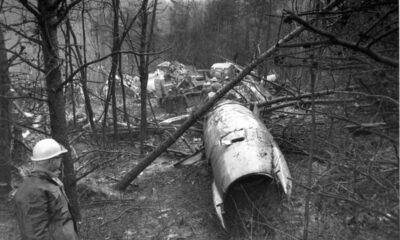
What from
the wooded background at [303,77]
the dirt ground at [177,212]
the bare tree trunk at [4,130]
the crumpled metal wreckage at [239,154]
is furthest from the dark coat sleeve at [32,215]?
the bare tree trunk at [4,130]

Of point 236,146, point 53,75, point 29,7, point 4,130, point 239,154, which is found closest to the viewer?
point 29,7

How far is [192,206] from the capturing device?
7465 millimetres

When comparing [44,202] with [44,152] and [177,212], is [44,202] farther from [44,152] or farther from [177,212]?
[177,212]

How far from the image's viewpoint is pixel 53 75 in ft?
17.1

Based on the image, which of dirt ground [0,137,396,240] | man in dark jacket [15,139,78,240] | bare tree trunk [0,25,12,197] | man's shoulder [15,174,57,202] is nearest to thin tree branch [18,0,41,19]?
man in dark jacket [15,139,78,240]

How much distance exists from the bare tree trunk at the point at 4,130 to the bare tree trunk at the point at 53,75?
2.04 m

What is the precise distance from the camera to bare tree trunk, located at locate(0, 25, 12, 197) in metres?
7.10

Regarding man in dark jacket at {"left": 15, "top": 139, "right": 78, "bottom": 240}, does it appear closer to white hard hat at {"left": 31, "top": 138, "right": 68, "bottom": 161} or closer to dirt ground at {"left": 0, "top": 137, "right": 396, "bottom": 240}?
white hard hat at {"left": 31, "top": 138, "right": 68, "bottom": 161}

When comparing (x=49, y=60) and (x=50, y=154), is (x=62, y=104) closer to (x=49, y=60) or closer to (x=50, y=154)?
(x=49, y=60)

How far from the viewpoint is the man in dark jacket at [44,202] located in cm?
376

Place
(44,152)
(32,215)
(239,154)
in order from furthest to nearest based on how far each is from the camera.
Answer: (239,154), (44,152), (32,215)

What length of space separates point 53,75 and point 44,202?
1.99 metres

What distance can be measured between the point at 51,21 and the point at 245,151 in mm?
3513

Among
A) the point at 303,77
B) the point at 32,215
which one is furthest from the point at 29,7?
the point at 303,77
